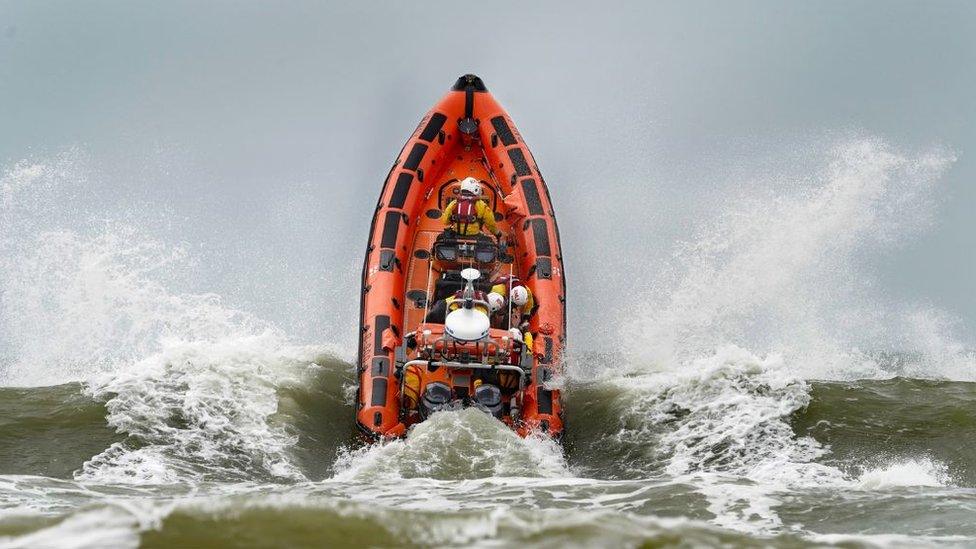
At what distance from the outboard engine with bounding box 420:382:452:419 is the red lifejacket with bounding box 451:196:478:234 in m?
2.26

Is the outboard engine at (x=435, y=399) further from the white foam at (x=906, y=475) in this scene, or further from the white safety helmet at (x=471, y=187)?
the white foam at (x=906, y=475)

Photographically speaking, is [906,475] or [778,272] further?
[778,272]

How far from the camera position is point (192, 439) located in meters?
8.55

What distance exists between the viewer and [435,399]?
8.75 m

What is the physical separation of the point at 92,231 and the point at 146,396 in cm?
471

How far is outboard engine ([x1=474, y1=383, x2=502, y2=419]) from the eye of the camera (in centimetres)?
872

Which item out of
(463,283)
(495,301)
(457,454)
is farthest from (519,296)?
(457,454)

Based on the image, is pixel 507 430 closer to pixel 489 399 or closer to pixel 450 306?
pixel 489 399

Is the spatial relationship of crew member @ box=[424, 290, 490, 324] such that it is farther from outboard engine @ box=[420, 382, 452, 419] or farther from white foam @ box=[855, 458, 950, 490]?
white foam @ box=[855, 458, 950, 490]

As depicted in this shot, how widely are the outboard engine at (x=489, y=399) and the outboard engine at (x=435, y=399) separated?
0.26 metres

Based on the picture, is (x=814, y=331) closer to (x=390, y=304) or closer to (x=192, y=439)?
(x=390, y=304)

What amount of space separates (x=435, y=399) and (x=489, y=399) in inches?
18.7

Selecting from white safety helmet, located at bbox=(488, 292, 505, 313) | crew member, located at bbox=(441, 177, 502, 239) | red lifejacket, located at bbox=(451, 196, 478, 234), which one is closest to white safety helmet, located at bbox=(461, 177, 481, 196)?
crew member, located at bbox=(441, 177, 502, 239)

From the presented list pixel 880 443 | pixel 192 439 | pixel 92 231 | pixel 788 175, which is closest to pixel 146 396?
pixel 192 439
